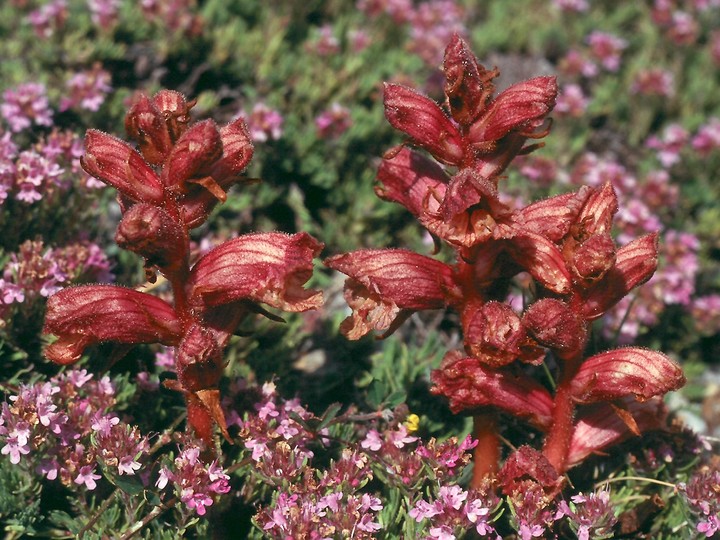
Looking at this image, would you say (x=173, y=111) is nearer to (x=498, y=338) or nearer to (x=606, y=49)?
→ (x=498, y=338)

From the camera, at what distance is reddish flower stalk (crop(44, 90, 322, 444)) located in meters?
2.59

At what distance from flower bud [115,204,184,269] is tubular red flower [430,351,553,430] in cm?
94

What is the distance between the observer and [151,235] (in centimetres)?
244

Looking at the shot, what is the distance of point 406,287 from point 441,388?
35 centimetres

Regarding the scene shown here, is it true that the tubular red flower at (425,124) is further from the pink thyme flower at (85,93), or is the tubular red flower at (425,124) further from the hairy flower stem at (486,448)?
the pink thyme flower at (85,93)

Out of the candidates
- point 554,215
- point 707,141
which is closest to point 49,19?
point 554,215

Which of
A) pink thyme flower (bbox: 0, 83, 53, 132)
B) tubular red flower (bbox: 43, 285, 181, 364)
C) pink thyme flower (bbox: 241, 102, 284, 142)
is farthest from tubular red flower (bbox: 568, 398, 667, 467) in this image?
pink thyme flower (bbox: 0, 83, 53, 132)

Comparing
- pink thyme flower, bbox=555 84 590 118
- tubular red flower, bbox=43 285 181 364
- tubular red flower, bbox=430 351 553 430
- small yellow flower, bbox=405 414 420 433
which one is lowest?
pink thyme flower, bbox=555 84 590 118

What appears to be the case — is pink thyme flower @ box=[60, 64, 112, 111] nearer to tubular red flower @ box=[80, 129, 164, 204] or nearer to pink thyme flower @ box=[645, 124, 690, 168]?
tubular red flower @ box=[80, 129, 164, 204]

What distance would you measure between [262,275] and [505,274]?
783 millimetres

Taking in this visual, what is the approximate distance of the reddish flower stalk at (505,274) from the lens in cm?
262

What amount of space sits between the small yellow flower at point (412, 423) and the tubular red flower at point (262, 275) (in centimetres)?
72

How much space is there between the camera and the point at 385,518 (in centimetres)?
293

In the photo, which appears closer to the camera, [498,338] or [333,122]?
[498,338]
